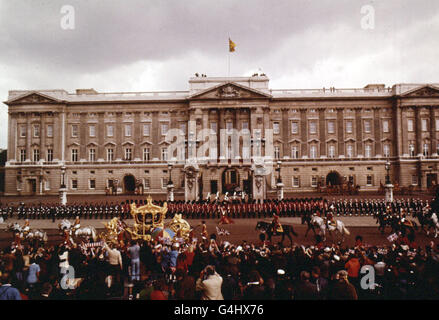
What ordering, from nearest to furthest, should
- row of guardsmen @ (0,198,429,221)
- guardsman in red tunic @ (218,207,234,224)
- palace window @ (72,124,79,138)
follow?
1. guardsman in red tunic @ (218,207,234,224)
2. row of guardsmen @ (0,198,429,221)
3. palace window @ (72,124,79,138)

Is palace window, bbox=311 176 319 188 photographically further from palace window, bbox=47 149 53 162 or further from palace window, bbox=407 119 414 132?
palace window, bbox=47 149 53 162

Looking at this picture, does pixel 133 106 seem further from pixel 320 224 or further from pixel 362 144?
pixel 320 224

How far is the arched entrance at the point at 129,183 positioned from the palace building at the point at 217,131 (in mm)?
233

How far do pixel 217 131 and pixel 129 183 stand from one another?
1914 cm

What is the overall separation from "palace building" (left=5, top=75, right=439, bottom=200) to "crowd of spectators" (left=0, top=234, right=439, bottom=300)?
44.2 m

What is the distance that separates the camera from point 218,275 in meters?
7.61

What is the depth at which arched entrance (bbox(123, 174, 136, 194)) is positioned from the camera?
57188mm

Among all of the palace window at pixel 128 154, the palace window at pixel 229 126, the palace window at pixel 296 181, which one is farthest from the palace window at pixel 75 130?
the palace window at pixel 296 181

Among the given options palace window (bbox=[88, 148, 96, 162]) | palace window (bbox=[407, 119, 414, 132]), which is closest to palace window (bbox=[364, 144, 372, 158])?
palace window (bbox=[407, 119, 414, 132])

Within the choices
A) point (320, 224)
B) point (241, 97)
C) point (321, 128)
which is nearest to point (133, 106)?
point (241, 97)

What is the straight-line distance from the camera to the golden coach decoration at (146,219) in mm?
16062
